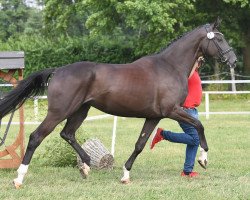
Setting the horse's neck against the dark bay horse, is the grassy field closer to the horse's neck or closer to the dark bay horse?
the dark bay horse

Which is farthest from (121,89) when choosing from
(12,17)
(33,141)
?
(12,17)

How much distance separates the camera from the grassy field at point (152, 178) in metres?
7.26

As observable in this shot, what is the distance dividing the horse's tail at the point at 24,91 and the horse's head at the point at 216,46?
2267mm

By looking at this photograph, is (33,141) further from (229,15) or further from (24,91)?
(229,15)

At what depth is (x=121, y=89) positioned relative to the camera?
8055mm

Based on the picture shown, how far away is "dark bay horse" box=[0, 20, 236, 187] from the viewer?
7844mm

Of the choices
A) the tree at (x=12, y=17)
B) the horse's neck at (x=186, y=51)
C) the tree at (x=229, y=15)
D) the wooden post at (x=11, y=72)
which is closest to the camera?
the horse's neck at (x=186, y=51)

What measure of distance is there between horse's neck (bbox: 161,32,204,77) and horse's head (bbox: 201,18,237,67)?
0.11 metres

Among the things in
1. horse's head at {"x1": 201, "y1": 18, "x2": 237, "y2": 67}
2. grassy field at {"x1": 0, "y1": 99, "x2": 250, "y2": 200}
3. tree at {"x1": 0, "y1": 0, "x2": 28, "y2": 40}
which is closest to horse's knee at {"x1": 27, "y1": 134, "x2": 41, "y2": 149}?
grassy field at {"x1": 0, "y1": 99, "x2": 250, "y2": 200}

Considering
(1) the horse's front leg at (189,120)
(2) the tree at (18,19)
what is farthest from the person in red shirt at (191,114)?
(2) the tree at (18,19)

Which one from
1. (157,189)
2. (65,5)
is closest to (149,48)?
(65,5)

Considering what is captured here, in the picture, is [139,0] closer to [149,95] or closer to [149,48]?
[149,48]

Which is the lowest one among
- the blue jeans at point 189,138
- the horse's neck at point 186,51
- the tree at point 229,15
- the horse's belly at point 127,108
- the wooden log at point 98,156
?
the tree at point 229,15

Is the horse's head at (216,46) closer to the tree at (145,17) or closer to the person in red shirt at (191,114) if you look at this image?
the person in red shirt at (191,114)
